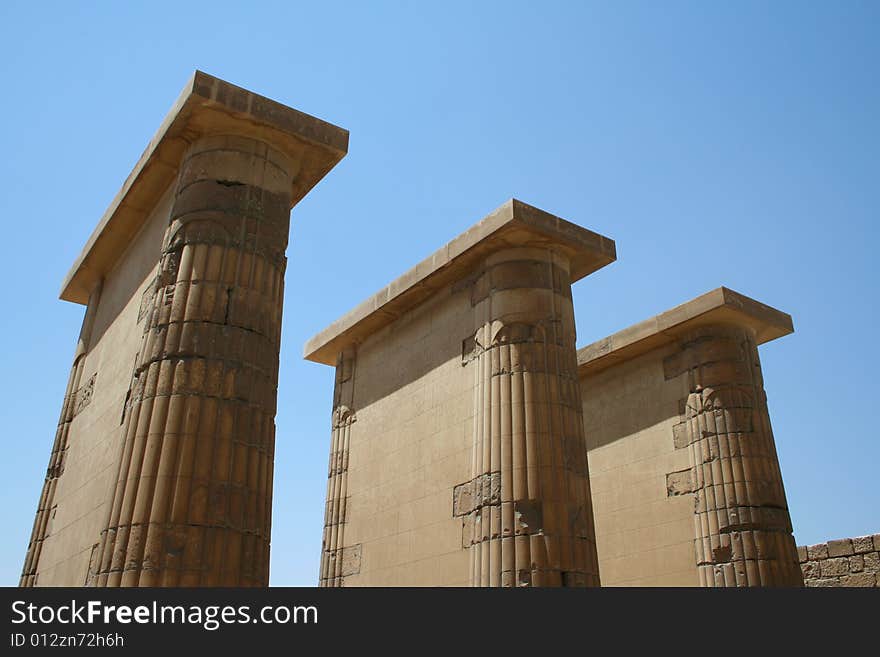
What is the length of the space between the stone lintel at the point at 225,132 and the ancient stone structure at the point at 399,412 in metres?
0.03

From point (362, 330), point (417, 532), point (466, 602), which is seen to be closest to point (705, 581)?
point (417, 532)

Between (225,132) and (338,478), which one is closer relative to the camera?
(225,132)

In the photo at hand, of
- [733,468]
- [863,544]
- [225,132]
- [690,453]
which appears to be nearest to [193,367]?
[225,132]

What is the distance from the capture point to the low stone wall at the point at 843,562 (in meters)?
11.7

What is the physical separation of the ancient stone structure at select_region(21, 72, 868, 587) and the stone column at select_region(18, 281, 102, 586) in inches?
1.6

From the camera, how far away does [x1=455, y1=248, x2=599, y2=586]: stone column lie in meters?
9.09

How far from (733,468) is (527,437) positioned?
4802 mm

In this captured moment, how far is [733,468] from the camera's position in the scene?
12539 millimetres

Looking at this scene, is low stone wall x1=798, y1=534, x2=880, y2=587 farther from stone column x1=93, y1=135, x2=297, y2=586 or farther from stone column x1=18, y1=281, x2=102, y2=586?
stone column x1=18, y1=281, x2=102, y2=586

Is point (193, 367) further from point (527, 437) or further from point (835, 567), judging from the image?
point (835, 567)

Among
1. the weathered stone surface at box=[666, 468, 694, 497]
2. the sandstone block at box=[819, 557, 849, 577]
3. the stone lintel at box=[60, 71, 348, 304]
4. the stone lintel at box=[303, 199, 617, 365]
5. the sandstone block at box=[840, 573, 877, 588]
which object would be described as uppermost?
the stone lintel at box=[303, 199, 617, 365]

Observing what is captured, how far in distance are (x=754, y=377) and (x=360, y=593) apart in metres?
10.9

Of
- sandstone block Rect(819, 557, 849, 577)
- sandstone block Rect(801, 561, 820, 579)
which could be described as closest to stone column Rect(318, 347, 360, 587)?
sandstone block Rect(801, 561, 820, 579)

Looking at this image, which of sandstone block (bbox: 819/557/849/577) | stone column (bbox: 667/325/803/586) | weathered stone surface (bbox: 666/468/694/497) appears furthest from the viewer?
weathered stone surface (bbox: 666/468/694/497)
